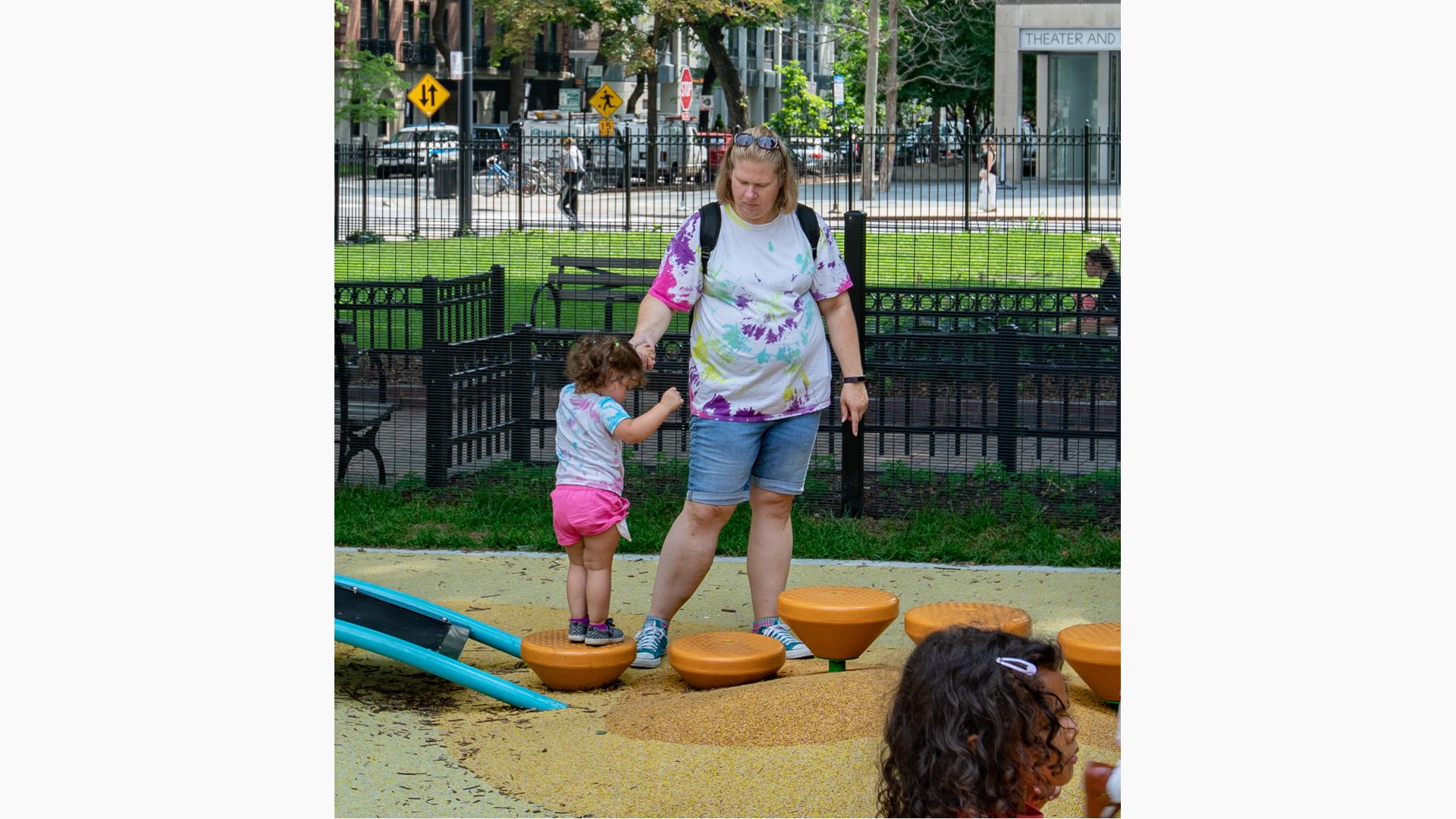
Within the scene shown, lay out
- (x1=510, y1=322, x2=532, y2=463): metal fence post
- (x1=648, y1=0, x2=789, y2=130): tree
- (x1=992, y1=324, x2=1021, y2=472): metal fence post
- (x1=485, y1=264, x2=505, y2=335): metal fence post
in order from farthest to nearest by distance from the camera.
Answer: (x1=648, y1=0, x2=789, y2=130): tree
(x1=485, y1=264, x2=505, y2=335): metal fence post
(x1=510, y1=322, x2=532, y2=463): metal fence post
(x1=992, y1=324, x2=1021, y2=472): metal fence post

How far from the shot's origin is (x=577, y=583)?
4.93 meters

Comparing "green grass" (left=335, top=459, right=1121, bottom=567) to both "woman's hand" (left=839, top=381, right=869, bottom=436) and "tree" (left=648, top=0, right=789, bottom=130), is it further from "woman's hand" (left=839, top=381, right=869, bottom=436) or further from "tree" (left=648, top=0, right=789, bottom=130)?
"tree" (left=648, top=0, right=789, bottom=130)

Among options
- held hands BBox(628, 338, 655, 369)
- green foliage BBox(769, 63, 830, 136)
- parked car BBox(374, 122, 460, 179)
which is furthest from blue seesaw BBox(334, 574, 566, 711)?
green foliage BBox(769, 63, 830, 136)

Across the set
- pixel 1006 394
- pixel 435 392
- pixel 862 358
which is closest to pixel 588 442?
pixel 862 358

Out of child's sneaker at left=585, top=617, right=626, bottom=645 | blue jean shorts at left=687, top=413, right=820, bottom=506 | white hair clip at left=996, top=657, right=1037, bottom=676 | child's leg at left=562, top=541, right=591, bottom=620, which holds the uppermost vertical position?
blue jean shorts at left=687, top=413, right=820, bottom=506

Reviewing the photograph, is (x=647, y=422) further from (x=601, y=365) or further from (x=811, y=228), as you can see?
(x=811, y=228)

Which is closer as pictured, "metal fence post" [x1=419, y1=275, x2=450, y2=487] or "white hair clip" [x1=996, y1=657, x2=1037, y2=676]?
"white hair clip" [x1=996, y1=657, x2=1037, y2=676]

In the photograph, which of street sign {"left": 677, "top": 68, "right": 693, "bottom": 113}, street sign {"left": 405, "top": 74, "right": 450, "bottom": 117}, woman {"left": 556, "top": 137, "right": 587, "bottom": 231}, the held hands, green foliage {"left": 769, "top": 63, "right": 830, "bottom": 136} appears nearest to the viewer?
the held hands

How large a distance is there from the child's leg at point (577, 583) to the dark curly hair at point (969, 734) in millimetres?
2512

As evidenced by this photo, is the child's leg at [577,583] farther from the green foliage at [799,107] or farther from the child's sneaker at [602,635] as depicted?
the green foliage at [799,107]

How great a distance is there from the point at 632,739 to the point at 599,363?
3.92 ft

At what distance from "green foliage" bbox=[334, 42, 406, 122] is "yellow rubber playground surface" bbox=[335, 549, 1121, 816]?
133 ft

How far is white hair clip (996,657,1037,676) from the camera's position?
2465 millimetres
